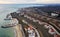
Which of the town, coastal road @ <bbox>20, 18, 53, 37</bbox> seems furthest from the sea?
coastal road @ <bbox>20, 18, 53, 37</bbox>

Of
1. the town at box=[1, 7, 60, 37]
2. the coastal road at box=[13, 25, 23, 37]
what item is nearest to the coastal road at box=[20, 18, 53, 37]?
the town at box=[1, 7, 60, 37]

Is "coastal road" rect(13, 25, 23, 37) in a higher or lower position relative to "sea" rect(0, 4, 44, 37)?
lower

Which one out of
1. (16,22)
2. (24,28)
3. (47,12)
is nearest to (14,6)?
(16,22)

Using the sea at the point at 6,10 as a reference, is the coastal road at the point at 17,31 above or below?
below

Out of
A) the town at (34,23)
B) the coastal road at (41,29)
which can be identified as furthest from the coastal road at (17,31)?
the coastal road at (41,29)

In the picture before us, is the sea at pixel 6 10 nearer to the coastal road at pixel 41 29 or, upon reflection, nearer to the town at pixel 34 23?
the town at pixel 34 23

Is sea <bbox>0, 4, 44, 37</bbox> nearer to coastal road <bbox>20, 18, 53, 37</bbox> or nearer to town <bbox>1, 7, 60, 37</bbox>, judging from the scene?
town <bbox>1, 7, 60, 37</bbox>

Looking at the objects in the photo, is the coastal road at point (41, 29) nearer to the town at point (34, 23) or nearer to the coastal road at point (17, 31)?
the town at point (34, 23)

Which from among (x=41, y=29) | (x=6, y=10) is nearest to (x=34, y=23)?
(x=41, y=29)

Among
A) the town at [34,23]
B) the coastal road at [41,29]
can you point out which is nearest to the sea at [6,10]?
the town at [34,23]

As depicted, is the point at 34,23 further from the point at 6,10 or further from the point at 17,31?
the point at 6,10

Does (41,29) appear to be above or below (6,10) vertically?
below
